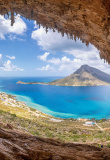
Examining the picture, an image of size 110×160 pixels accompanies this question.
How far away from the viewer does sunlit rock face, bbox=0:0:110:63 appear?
388 inches

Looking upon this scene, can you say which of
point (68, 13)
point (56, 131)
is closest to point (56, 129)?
point (56, 131)

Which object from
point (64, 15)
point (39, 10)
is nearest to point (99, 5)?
point (64, 15)

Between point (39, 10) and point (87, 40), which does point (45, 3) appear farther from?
point (87, 40)

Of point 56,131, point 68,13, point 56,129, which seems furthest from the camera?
point 56,129

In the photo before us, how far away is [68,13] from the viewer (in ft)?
38.6

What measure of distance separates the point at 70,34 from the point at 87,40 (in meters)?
2.73

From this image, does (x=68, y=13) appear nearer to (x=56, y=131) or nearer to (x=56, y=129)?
(x=56, y=131)

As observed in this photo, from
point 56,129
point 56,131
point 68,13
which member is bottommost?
point 56,129

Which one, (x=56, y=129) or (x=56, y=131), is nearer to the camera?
(x=56, y=131)

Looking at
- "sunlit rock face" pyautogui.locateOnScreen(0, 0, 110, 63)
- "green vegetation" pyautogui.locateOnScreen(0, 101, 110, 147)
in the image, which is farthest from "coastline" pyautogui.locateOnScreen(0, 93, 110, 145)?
"sunlit rock face" pyautogui.locateOnScreen(0, 0, 110, 63)

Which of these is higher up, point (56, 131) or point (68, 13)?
point (68, 13)

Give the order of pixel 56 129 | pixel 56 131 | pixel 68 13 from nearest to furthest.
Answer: pixel 68 13
pixel 56 131
pixel 56 129

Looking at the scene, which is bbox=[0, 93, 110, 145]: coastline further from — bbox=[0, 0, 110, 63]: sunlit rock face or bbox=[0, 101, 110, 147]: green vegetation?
bbox=[0, 0, 110, 63]: sunlit rock face

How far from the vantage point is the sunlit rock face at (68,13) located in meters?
9.86
